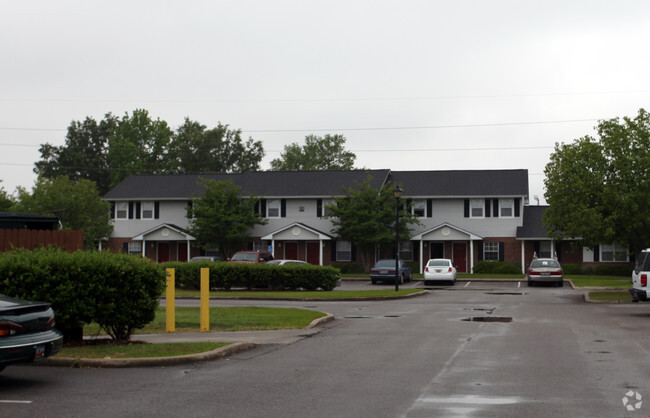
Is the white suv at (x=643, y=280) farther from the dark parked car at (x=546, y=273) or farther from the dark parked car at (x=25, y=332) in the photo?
the dark parked car at (x=546, y=273)

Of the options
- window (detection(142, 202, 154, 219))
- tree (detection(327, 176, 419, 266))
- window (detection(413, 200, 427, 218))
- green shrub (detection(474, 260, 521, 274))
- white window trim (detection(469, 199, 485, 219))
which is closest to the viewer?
green shrub (detection(474, 260, 521, 274))

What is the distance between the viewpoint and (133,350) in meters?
12.6

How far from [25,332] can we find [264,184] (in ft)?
161

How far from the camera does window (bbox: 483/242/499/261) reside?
53469 mm

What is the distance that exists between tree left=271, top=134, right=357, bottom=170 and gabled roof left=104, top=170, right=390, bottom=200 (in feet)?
105

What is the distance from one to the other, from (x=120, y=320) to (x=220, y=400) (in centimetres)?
483

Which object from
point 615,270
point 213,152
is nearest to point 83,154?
point 213,152

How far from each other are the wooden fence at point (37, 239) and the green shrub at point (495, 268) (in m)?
33.9

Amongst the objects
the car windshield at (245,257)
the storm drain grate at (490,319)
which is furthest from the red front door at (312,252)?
the storm drain grate at (490,319)

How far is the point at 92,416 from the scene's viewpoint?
8.12m

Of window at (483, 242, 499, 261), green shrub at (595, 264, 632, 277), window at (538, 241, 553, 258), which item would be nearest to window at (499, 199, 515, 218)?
window at (483, 242, 499, 261)

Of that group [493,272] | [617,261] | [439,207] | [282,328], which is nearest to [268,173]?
[439,207]

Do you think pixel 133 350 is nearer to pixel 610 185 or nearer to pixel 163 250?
pixel 610 185

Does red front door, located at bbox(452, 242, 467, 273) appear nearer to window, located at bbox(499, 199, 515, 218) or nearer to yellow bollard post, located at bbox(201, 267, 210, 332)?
window, located at bbox(499, 199, 515, 218)
